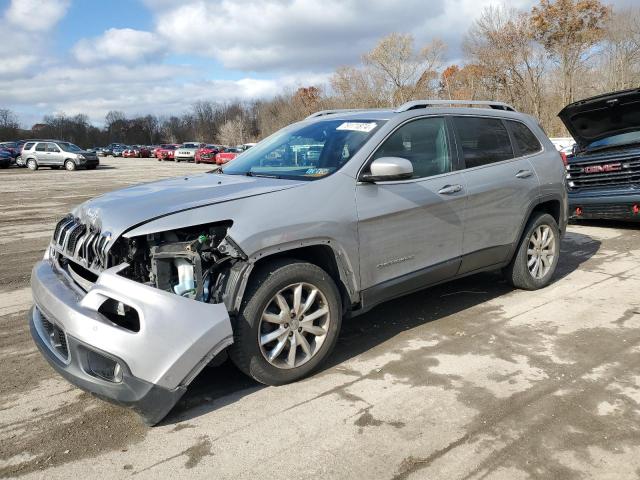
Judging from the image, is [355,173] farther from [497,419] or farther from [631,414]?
[631,414]

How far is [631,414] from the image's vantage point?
3.17 metres

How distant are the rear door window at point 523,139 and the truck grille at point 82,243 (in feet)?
13.1

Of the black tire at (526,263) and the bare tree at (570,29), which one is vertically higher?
the bare tree at (570,29)

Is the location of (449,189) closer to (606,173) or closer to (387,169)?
(387,169)

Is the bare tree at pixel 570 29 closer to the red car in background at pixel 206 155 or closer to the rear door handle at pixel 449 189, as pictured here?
the red car in background at pixel 206 155

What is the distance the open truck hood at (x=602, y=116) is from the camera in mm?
8047

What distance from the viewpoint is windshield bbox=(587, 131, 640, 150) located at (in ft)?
27.9

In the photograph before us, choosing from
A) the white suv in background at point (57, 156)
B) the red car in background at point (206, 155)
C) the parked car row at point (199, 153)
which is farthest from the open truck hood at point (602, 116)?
the red car in background at point (206, 155)

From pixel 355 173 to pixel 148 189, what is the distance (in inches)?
57.9

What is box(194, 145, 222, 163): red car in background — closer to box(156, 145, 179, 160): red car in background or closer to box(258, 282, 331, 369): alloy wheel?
box(156, 145, 179, 160): red car in background

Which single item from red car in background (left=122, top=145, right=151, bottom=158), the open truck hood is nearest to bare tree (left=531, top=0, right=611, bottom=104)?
the open truck hood

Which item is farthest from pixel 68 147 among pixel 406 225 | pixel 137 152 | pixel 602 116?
pixel 406 225

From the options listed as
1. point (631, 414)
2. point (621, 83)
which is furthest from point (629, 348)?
point (621, 83)

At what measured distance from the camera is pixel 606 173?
8516mm
